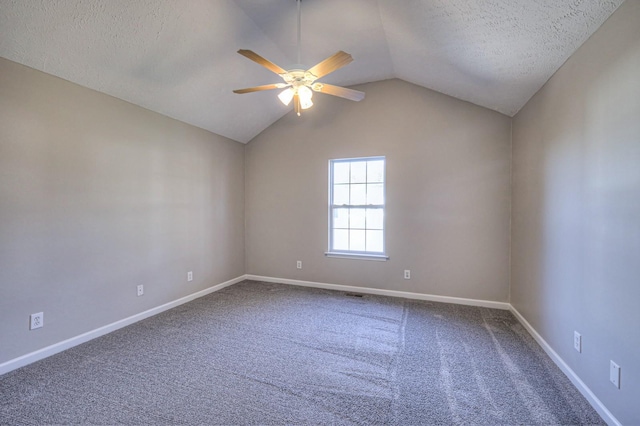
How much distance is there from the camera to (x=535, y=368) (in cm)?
211

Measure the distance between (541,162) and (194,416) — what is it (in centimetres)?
344

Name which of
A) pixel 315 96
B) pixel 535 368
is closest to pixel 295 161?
pixel 315 96

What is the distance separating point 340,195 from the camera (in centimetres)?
423

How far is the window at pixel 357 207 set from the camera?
3992 mm

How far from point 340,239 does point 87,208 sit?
310cm

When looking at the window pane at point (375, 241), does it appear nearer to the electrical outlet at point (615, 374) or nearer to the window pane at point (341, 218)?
the window pane at point (341, 218)

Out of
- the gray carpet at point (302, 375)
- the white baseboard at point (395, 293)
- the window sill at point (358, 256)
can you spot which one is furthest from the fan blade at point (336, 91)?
the white baseboard at point (395, 293)

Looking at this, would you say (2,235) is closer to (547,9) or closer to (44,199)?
(44,199)

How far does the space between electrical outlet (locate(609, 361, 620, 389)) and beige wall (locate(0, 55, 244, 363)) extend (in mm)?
4051

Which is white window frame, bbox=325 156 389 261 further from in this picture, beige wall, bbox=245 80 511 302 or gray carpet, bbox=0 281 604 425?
gray carpet, bbox=0 281 604 425

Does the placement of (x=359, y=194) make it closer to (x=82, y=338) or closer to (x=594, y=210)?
(x=594, y=210)

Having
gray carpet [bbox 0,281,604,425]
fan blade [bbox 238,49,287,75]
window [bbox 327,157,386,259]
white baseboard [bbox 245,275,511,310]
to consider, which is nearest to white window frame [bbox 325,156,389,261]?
window [bbox 327,157,386,259]

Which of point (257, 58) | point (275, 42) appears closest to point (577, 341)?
point (257, 58)

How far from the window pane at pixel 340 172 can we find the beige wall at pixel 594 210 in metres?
2.31
